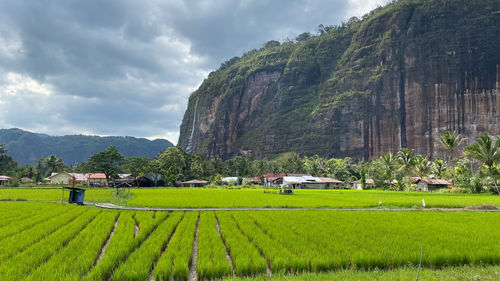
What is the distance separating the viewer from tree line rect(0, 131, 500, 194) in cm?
4885

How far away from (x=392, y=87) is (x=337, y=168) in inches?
2303

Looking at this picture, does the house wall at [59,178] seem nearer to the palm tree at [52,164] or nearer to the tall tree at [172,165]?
the palm tree at [52,164]

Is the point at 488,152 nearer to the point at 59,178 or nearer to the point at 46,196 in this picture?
the point at 46,196

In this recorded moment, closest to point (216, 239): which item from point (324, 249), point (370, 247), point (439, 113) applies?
point (324, 249)

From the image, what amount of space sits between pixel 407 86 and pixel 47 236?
520 ft

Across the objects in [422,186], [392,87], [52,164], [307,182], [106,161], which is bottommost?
[307,182]

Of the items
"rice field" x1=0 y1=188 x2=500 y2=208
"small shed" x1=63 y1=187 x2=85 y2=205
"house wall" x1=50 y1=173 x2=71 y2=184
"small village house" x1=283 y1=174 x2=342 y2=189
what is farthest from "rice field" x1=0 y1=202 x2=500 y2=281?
"house wall" x1=50 y1=173 x2=71 y2=184

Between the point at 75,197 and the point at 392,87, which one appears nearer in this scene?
the point at 75,197

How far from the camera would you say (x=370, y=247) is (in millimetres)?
10477

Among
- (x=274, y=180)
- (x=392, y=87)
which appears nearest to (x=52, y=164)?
(x=274, y=180)

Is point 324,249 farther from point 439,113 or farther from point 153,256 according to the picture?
point 439,113

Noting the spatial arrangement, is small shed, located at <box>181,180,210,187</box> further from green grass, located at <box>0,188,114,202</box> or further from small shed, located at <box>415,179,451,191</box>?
small shed, located at <box>415,179,451,191</box>

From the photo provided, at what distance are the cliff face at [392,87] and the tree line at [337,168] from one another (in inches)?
570

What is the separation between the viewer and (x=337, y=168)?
120 meters
